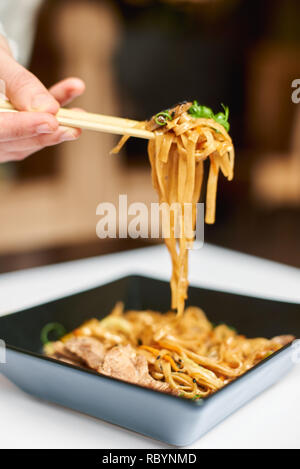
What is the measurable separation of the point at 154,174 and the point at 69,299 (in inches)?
14.7

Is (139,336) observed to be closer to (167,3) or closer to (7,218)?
(7,218)

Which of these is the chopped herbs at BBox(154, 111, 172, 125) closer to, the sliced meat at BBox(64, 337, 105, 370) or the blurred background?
the sliced meat at BBox(64, 337, 105, 370)

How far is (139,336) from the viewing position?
4.14 ft

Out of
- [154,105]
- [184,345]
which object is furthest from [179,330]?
[154,105]

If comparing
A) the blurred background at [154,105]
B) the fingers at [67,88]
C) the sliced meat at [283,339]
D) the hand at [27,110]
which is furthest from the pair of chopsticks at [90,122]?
the blurred background at [154,105]

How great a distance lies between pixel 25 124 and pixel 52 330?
1.67ft

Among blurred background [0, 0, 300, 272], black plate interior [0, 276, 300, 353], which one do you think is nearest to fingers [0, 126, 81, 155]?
black plate interior [0, 276, 300, 353]

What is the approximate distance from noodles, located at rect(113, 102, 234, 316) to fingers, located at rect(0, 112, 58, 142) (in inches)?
8.3

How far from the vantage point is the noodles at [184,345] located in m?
1.02

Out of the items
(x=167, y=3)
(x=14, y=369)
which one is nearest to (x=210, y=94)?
(x=167, y=3)

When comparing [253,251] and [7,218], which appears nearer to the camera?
[7,218]

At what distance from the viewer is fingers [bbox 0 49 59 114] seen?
3.58ft

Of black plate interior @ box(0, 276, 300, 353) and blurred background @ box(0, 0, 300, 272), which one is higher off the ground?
blurred background @ box(0, 0, 300, 272)

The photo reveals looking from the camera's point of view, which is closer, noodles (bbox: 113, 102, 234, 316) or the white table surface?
the white table surface
